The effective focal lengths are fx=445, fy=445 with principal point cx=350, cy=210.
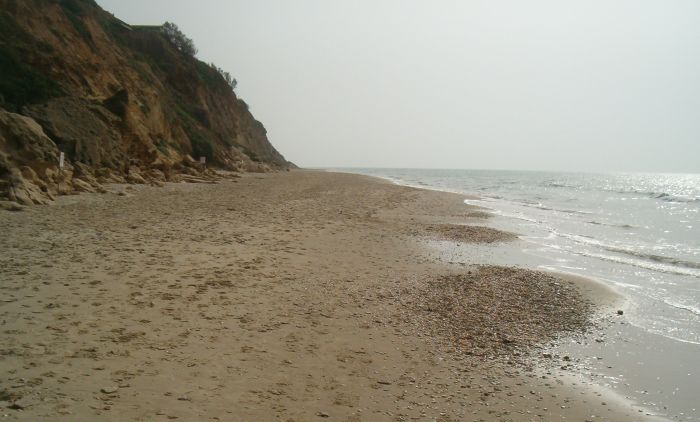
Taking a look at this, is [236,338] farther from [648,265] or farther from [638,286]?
[648,265]

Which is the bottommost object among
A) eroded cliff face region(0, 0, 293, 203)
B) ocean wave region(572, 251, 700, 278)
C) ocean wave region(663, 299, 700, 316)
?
ocean wave region(663, 299, 700, 316)

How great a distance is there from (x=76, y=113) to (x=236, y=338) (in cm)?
1800

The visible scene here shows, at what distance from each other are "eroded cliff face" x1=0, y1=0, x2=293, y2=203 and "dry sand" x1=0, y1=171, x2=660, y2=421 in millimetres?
4908

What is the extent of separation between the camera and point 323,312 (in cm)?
625

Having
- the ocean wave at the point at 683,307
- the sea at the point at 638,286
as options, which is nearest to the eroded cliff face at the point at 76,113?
the sea at the point at 638,286

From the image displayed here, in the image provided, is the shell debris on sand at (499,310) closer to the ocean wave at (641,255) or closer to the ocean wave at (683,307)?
the ocean wave at (683,307)

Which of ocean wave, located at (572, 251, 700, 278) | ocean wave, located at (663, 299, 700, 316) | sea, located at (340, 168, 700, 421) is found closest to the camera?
sea, located at (340, 168, 700, 421)

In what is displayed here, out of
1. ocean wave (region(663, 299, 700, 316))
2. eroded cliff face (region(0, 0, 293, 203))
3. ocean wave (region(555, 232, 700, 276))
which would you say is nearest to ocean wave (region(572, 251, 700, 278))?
ocean wave (region(555, 232, 700, 276))

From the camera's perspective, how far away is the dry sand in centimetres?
376

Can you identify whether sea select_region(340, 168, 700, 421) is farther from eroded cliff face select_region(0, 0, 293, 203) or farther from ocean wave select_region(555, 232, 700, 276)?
eroded cliff face select_region(0, 0, 293, 203)

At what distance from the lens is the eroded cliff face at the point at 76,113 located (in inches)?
532

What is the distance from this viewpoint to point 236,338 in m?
5.05

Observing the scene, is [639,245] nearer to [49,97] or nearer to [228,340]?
[228,340]

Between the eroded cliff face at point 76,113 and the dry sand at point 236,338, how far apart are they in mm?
4908
